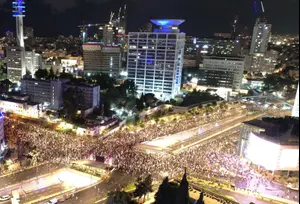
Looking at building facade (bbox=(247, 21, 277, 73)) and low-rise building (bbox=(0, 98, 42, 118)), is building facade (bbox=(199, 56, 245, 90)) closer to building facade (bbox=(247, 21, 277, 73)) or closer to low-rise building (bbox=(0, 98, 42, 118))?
building facade (bbox=(247, 21, 277, 73))

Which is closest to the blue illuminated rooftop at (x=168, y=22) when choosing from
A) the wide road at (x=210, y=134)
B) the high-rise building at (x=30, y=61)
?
the wide road at (x=210, y=134)

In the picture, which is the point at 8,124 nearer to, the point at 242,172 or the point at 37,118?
the point at 37,118

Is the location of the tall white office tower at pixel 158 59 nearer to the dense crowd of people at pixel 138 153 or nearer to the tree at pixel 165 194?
the dense crowd of people at pixel 138 153

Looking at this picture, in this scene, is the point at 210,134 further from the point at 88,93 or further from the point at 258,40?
the point at 258,40

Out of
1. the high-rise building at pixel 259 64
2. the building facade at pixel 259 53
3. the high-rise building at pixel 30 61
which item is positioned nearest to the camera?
the high-rise building at pixel 30 61

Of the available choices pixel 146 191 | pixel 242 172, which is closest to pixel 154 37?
pixel 242 172
